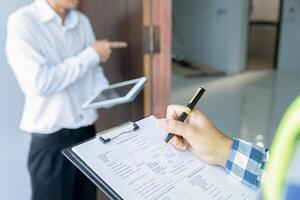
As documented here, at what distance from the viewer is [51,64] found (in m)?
1.16

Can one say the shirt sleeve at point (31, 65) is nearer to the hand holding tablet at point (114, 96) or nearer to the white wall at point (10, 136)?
the hand holding tablet at point (114, 96)

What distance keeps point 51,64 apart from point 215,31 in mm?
4282

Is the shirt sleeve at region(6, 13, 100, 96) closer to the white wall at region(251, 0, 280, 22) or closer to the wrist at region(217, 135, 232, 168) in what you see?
the wrist at region(217, 135, 232, 168)

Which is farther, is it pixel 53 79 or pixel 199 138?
pixel 53 79

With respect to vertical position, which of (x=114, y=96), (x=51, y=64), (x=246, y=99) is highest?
(x=51, y=64)

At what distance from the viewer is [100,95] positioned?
125cm

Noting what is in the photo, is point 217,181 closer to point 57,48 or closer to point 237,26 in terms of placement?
point 57,48

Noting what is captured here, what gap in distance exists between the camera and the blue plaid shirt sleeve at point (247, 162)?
66 centimetres

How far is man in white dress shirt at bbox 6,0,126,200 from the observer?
1088 millimetres

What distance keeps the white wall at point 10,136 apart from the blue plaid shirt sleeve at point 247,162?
0.93m

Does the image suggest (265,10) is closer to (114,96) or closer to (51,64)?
(114,96)

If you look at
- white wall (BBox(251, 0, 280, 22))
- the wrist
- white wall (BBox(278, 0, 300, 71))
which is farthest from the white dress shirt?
white wall (BBox(251, 0, 280, 22))

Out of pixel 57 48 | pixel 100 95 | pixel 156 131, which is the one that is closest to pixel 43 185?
pixel 100 95

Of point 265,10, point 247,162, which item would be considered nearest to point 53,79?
point 247,162
